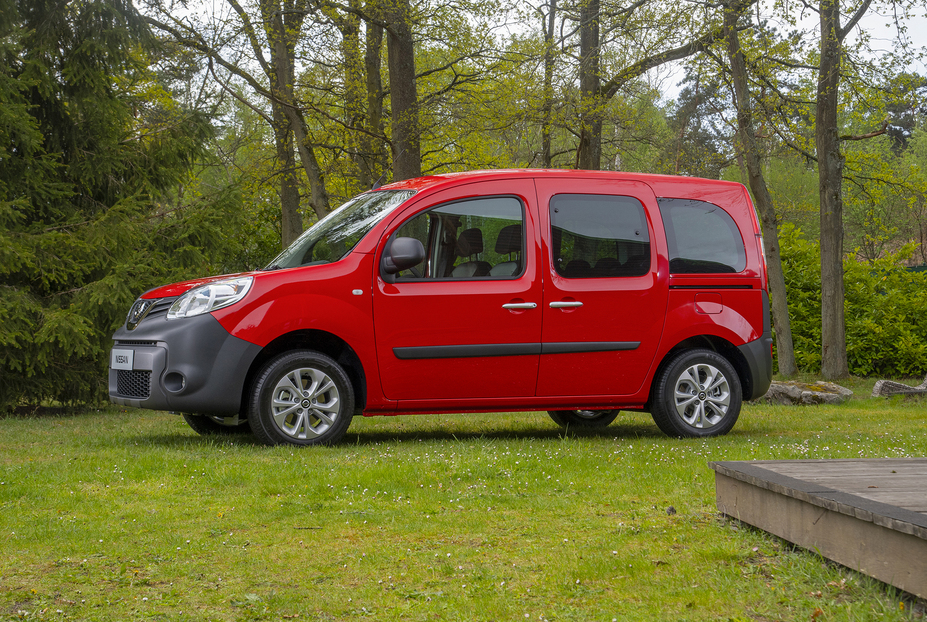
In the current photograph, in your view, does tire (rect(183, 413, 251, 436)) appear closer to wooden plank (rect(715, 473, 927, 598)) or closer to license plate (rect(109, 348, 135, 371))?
license plate (rect(109, 348, 135, 371))

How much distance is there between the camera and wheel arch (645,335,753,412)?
26.6ft

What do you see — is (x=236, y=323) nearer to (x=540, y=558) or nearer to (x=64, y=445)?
(x=64, y=445)

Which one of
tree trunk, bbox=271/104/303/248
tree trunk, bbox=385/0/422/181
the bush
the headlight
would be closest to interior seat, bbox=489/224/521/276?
the headlight

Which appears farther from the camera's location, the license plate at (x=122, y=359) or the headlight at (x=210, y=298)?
the license plate at (x=122, y=359)

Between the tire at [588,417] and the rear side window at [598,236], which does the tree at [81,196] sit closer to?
the tire at [588,417]

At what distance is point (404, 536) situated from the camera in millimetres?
4277

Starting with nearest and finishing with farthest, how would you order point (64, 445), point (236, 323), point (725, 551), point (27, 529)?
point (725, 551) → point (27, 529) → point (236, 323) → point (64, 445)

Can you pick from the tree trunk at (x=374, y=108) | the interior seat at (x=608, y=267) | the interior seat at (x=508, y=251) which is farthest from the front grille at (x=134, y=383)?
the tree trunk at (x=374, y=108)

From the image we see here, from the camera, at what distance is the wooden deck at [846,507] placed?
117 inches

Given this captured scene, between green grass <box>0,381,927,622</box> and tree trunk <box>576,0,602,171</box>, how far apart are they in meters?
10.3

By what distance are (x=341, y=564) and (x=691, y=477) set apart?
2643 millimetres

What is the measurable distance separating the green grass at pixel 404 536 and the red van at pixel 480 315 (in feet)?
1.52

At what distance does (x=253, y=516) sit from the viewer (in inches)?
186

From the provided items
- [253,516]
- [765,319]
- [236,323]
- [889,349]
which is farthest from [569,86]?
[253,516]
